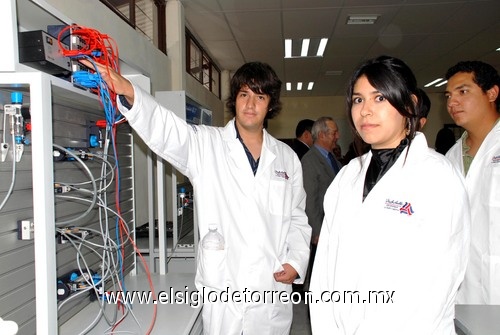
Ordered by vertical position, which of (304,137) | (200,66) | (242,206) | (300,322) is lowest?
(300,322)

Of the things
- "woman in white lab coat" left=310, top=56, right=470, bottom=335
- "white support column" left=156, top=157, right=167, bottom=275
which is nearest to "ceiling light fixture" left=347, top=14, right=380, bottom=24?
"white support column" left=156, top=157, right=167, bottom=275

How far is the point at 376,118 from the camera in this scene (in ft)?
3.33

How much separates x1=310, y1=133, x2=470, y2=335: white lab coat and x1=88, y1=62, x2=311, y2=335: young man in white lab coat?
1.17 ft

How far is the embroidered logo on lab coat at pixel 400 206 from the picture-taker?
3.10 ft

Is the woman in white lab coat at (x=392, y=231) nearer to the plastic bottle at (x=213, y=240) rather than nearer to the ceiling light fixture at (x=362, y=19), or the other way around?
the plastic bottle at (x=213, y=240)

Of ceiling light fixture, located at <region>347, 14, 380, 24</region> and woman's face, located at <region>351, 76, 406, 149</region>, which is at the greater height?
ceiling light fixture, located at <region>347, 14, 380, 24</region>

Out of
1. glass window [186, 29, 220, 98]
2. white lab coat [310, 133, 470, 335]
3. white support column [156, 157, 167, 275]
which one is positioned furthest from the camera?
glass window [186, 29, 220, 98]

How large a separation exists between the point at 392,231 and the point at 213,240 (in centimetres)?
64

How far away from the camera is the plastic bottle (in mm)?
1314

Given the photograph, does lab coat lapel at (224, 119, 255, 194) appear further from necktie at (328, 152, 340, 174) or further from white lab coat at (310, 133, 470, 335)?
necktie at (328, 152, 340, 174)

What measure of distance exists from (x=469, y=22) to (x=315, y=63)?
8.00ft

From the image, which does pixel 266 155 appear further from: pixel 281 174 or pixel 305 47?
pixel 305 47

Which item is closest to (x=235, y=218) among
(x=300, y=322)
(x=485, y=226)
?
(x=485, y=226)

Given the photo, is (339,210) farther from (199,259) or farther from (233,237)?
(199,259)
